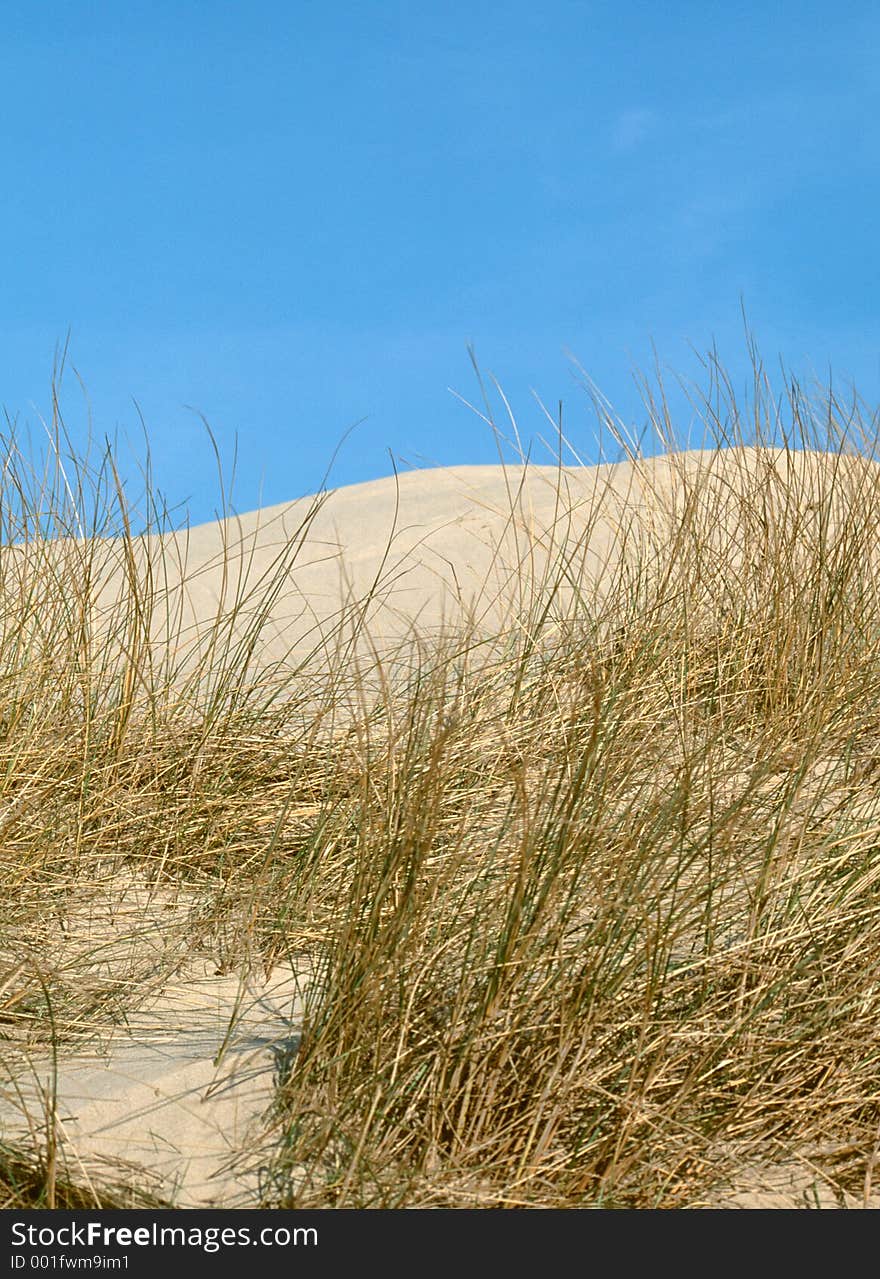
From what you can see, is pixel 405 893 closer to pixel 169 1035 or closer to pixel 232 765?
pixel 169 1035

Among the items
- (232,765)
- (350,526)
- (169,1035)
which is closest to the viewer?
(169,1035)

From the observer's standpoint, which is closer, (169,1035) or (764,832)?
(169,1035)

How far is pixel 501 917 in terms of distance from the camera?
1727 mm

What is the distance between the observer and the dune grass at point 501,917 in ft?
5.07

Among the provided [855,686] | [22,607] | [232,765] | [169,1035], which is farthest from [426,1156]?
[22,607]

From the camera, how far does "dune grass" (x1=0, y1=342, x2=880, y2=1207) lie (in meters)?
1.54

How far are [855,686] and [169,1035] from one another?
2.01 meters

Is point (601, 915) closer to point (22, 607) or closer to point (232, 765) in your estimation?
point (232, 765)

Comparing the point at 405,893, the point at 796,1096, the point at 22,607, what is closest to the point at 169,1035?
the point at 405,893

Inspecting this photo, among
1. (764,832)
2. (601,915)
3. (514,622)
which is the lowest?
(601,915)

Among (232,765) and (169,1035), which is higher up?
(232,765)
